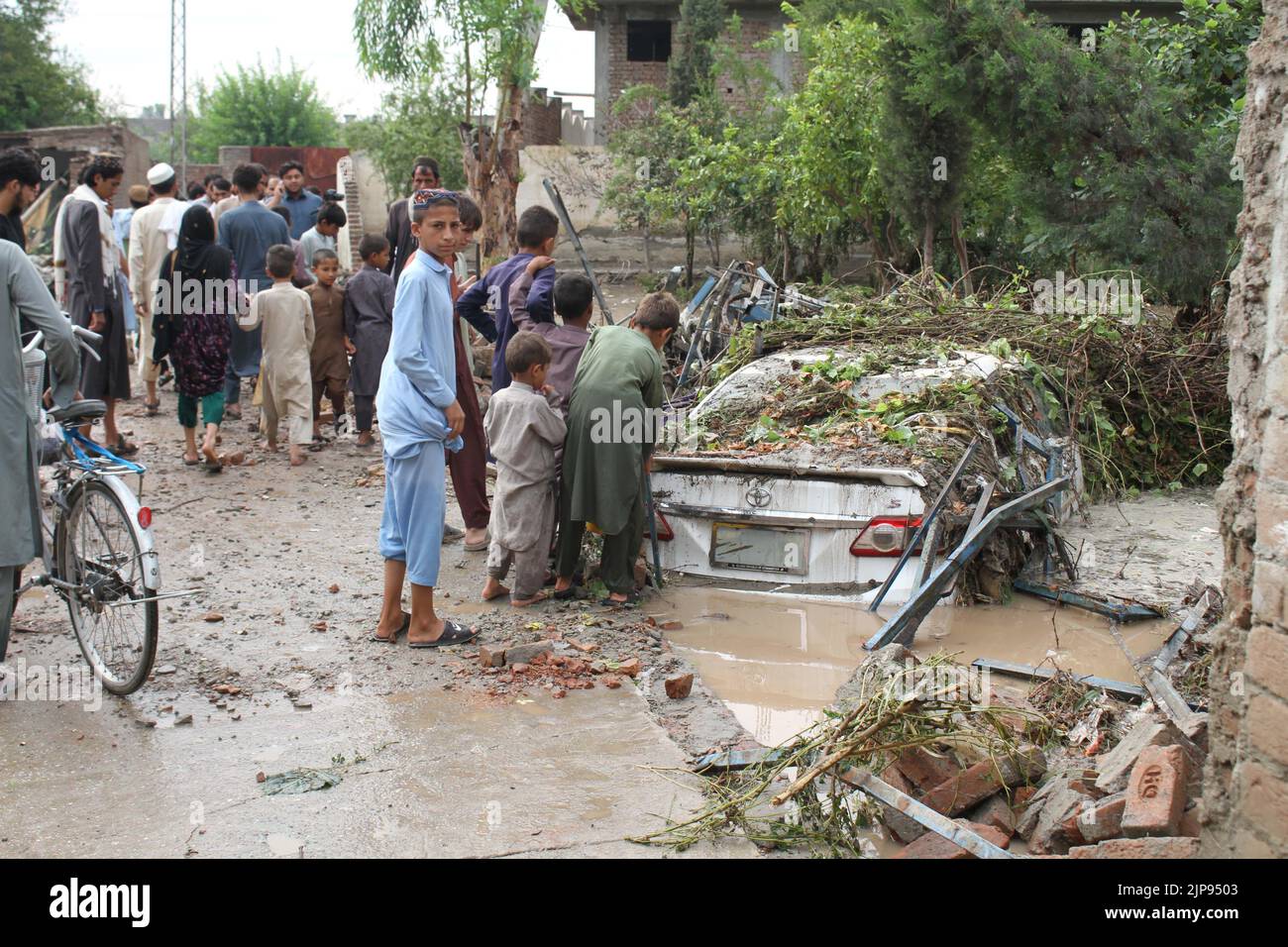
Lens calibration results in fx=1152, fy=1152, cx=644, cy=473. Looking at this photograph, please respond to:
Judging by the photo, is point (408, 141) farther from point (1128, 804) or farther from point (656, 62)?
point (1128, 804)

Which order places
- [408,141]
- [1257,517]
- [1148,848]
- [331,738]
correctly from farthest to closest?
1. [408,141]
2. [331,738]
3. [1148,848]
4. [1257,517]

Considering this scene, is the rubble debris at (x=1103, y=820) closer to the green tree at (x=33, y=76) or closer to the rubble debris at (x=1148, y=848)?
the rubble debris at (x=1148, y=848)

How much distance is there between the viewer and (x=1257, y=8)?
11.4 metres

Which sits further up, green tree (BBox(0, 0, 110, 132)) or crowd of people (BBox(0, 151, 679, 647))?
green tree (BBox(0, 0, 110, 132))

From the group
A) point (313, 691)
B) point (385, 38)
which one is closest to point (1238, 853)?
point (313, 691)

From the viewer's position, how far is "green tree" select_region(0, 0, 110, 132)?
3050 cm

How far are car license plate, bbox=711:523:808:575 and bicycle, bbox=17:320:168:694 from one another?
8.56 feet

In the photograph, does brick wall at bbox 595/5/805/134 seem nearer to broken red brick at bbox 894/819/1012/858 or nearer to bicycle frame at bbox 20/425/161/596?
bicycle frame at bbox 20/425/161/596

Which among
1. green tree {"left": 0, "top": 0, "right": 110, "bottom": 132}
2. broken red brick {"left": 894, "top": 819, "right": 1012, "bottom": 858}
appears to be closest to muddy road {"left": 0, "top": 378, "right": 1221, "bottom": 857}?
broken red brick {"left": 894, "top": 819, "right": 1012, "bottom": 858}

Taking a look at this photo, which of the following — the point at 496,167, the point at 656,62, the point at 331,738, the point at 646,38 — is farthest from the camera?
the point at 646,38

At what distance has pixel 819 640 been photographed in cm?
557

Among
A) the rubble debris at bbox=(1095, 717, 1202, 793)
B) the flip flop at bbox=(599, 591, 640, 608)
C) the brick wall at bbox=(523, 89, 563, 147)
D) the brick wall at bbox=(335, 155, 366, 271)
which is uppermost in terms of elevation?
the brick wall at bbox=(523, 89, 563, 147)

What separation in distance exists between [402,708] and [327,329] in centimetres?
568

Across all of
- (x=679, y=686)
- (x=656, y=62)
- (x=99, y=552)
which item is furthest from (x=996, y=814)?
(x=656, y=62)
